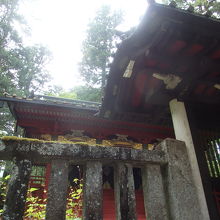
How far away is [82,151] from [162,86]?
1.99 meters

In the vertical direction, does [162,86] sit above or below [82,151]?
above

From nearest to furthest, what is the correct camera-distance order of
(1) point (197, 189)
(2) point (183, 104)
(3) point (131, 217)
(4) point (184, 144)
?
(3) point (131, 217), (1) point (197, 189), (4) point (184, 144), (2) point (183, 104)

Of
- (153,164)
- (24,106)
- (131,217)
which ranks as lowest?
(131,217)

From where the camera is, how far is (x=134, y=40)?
2.72m

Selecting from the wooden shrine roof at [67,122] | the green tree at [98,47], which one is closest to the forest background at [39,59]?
the green tree at [98,47]

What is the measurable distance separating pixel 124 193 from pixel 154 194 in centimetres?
35

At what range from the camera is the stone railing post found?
7.21 feet

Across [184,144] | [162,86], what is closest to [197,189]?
[184,144]

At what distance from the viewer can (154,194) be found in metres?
2.16

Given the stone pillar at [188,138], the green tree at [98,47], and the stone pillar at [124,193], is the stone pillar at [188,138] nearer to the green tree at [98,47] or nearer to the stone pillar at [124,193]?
the stone pillar at [124,193]

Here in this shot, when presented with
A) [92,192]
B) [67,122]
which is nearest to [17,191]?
[92,192]

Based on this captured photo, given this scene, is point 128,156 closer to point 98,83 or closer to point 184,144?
point 184,144

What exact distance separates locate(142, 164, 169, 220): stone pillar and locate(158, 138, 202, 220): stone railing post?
0.13 meters

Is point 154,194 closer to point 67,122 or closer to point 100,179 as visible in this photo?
point 100,179
